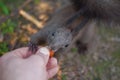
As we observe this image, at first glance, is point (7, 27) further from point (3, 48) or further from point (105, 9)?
point (105, 9)

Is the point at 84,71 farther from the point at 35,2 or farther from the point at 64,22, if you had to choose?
the point at 35,2

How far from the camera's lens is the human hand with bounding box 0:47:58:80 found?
1921 millimetres

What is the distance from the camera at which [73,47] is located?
3072 mm

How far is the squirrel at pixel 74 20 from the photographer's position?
2.33 metres

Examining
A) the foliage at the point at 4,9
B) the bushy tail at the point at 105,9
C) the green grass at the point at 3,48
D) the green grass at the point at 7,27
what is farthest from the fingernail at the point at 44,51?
the foliage at the point at 4,9

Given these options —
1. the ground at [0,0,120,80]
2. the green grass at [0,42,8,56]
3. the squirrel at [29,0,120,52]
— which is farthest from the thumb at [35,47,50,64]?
the green grass at [0,42,8,56]

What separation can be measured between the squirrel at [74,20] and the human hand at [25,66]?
0.52 feet

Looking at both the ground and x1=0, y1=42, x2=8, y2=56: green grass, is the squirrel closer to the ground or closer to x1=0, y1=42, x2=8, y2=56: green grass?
the ground

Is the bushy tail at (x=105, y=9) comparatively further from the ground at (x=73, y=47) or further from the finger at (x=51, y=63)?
the finger at (x=51, y=63)

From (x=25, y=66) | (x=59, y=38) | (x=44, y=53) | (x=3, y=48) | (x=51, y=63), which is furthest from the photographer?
(x=3, y=48)

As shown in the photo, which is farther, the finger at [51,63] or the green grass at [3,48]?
the green grass at [3,48]

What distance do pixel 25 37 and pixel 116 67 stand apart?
2.83ft

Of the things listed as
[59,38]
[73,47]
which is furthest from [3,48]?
[59,38]

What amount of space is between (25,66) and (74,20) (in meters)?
0.89
